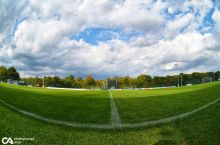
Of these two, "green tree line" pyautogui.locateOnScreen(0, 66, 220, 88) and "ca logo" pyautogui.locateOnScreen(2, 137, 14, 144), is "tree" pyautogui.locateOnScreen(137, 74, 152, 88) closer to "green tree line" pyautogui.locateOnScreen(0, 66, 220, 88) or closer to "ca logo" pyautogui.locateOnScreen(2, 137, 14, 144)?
"green tree line" pyautogui.locateOnScreen(0, 66, 220, 88)

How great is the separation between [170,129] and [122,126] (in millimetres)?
2251

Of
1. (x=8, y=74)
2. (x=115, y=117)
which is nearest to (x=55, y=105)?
Answer: (x=8, y=74)

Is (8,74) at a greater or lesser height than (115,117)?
greater

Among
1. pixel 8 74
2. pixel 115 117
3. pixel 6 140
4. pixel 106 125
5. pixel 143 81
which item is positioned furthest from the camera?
pixel 143 81

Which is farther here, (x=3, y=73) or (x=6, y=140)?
(x=3, y=73)

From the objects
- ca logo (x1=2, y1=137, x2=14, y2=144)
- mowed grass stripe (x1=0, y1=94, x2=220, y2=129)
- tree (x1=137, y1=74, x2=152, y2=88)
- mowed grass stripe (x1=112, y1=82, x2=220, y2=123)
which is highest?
tree (x1=137, y1=74, x2=152, y2=88)

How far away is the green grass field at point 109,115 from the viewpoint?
1287cm

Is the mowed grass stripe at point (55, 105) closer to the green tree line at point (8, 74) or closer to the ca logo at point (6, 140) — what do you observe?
the green tree line at point (8, 74)

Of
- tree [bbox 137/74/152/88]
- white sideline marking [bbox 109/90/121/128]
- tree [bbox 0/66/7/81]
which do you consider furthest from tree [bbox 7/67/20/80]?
tree [bbox 137/74/152/88]

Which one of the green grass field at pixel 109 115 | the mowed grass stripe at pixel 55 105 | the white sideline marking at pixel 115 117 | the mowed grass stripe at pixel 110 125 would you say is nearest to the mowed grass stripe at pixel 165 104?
the green grass field at pixel 109 115

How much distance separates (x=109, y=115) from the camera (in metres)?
15.9

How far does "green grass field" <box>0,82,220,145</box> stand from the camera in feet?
42.2

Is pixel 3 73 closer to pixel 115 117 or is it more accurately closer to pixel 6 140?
pixel 6 140

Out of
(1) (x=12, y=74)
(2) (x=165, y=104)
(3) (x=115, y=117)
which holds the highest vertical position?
(1) (x=12, y=74)
